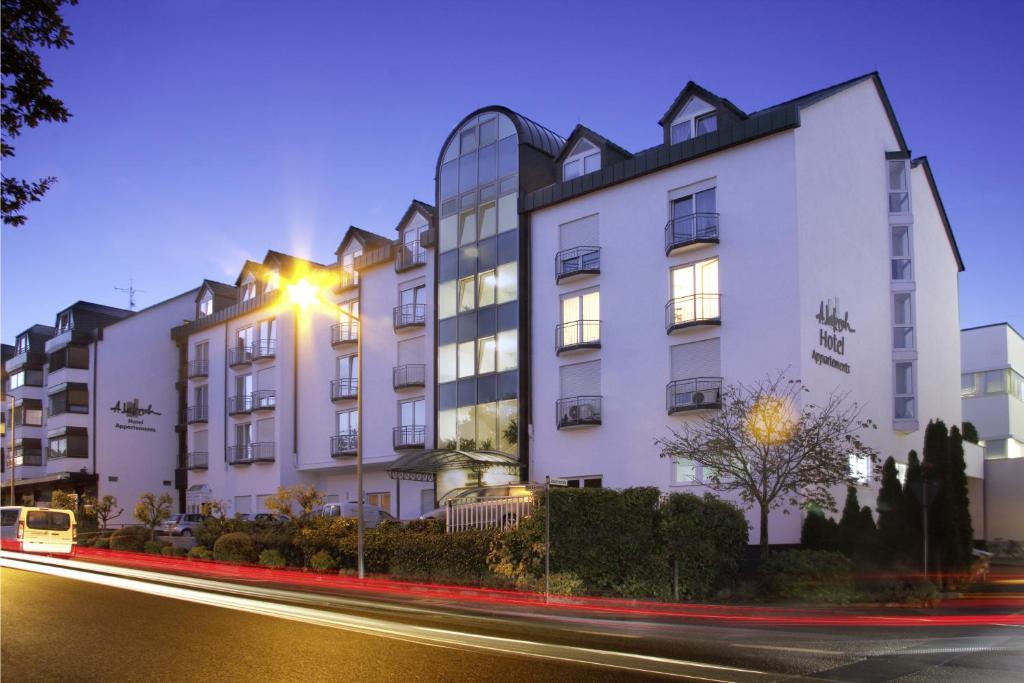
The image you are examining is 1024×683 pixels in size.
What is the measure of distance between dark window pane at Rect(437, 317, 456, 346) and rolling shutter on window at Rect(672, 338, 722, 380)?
35.7ft

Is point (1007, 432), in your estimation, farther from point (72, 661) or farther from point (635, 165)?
point (72, 661)

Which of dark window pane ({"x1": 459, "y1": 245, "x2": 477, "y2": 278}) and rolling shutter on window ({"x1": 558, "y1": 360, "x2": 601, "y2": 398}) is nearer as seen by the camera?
rolling shutter on window ({"x1": 558, "y1": 360, "x2": 601, "y2": 398})

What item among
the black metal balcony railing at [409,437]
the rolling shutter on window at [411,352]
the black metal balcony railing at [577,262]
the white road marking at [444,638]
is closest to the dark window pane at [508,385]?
the black metal balcony railing at [577,262]

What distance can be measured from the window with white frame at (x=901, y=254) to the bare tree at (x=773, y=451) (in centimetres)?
1002

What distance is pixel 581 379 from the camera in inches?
1312

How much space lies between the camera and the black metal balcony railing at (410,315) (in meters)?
40.8

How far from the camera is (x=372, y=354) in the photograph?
4350 cm

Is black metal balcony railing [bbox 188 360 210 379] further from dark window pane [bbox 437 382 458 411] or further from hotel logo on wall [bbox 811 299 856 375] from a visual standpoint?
hotel logo on wall [bbox 811 299 856 375]

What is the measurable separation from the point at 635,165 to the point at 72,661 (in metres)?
25.5

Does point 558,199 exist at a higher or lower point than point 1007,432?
higher

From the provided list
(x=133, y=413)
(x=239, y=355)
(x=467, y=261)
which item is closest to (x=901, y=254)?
(x=467, y=261)

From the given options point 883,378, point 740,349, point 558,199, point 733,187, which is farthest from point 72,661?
point 883,378

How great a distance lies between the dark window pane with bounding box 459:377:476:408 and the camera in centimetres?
3681

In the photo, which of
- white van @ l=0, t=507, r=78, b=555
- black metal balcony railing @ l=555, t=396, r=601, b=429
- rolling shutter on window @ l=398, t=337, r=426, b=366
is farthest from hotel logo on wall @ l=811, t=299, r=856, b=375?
white van @ l=0, t=507, r=78, b=555
